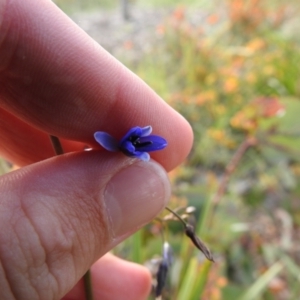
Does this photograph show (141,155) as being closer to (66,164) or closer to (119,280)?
(66,164)

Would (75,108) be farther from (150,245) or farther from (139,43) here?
(139,43)

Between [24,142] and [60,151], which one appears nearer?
[60,151]

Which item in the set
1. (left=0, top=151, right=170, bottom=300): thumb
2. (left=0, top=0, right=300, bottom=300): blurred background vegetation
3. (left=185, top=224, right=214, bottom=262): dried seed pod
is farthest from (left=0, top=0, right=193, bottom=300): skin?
(left=0, top=0, right=300, bottom=300): blurred background vegetation

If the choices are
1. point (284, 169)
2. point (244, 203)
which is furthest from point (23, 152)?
point (284, 169)

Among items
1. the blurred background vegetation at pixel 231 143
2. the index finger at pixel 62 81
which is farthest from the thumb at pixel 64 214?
the blurred background vegetation at pixel 231 143

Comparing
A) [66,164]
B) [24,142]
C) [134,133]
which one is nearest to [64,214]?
[66,164]

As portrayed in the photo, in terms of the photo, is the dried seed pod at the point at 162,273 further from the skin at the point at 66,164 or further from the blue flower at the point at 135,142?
the blue flower at the point at 135,142

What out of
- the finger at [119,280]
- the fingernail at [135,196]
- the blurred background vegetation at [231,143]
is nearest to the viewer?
the fingernail at [135,196]
